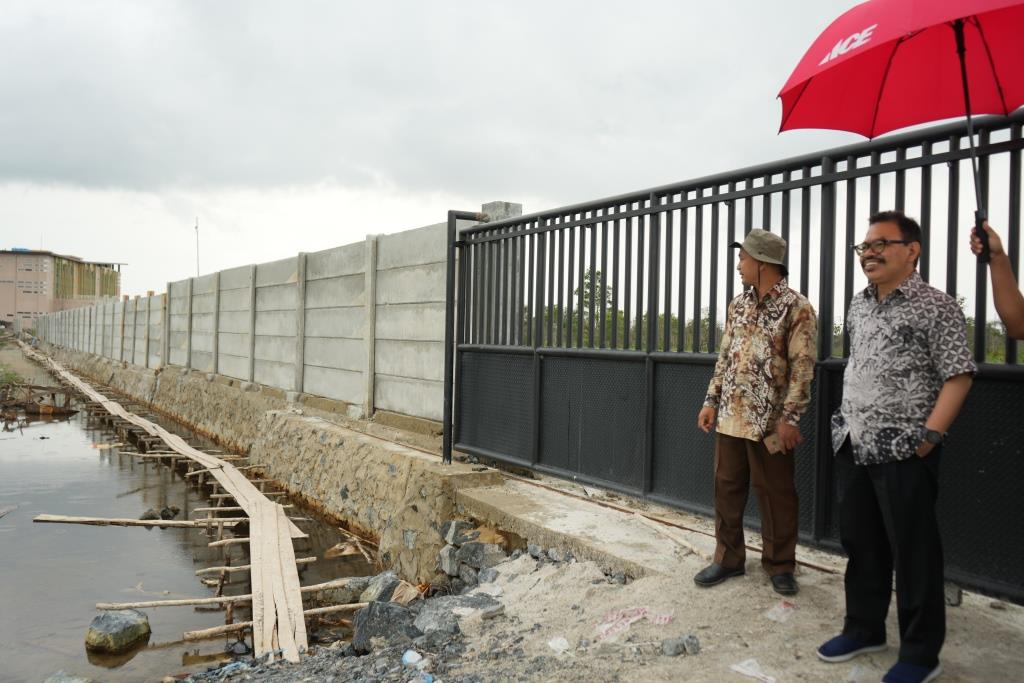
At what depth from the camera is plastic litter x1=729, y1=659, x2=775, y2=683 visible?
9.38 feet

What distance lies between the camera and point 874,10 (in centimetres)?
270

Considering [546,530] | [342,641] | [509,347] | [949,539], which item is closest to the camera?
[949,539]

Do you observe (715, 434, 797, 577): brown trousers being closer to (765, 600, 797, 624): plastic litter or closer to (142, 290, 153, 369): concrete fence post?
(765, 600, 797, 624): plastic litter

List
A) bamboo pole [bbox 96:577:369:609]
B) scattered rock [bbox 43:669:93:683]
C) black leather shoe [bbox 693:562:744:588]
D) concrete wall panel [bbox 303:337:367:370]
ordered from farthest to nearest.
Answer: concrete wall panel [bbox 303:337:367:370] < bamboo pole [bbox 96:577:369:609] < scattered rock [bbox 43:669:93:683] < black leather shoe [bbox 693:562:744:588]

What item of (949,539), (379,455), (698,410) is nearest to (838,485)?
(949,539)

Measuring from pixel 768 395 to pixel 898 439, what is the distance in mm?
746

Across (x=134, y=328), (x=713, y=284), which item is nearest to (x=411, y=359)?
(x=713, y=284)

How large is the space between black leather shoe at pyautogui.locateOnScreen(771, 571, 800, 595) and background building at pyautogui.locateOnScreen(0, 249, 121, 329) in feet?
233

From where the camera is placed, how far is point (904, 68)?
3.11m

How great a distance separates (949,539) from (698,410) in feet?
4.56

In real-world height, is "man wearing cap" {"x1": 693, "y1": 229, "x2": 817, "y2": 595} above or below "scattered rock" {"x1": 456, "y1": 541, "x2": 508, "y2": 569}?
above

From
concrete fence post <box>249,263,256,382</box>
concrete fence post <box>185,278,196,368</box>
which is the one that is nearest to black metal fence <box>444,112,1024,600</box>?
concrete fence post <box>249,263,256,382</box>

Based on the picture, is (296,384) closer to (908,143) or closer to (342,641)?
(342,641)

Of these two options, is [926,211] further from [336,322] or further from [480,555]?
[336,322]
